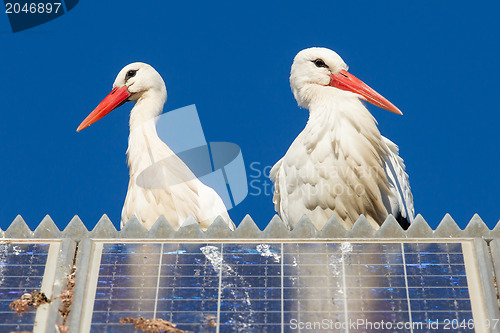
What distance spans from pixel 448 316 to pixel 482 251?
0.64 m

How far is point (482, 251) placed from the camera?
6.78m

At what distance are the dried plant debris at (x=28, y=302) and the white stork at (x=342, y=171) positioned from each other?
2.69m

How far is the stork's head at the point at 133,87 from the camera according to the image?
10.6 m

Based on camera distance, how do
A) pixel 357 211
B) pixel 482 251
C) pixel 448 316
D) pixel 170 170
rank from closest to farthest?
pixel 448 316
pixel 482 251
pixel 357 211
pixel 170 170

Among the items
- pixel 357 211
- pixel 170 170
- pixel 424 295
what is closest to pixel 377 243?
pixel 424 295

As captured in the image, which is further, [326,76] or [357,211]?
[326,76]

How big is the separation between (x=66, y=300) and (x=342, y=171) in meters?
2.98

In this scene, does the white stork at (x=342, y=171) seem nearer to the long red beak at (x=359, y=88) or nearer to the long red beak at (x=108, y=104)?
the long red beak at (x=359, y=88)

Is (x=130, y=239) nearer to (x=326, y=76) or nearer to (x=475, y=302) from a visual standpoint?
(x=475, y=302)

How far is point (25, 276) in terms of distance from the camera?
6809mm

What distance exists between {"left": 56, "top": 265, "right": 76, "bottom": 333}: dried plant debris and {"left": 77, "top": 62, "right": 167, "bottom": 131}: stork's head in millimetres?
3945

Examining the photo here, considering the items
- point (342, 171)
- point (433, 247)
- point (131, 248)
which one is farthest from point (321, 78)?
point (131, 248)

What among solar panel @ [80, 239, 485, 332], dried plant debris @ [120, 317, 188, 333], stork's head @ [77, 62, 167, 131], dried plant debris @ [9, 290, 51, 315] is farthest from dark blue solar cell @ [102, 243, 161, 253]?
stork's head @ [77, 62, 167, 131]

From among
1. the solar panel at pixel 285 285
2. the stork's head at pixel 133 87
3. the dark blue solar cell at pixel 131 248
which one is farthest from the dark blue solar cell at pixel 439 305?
the stork's head at pixel 133 87
